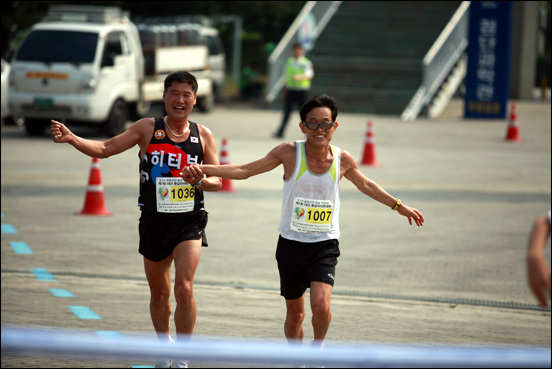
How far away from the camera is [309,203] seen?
530cm

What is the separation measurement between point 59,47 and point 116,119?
193 centimetres

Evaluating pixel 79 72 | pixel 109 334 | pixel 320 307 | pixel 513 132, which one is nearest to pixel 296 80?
pixel 79 72

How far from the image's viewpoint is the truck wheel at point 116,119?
19.7 meters

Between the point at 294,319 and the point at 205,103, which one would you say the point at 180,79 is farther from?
the point at 205,103

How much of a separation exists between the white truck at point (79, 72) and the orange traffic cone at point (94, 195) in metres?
8.09

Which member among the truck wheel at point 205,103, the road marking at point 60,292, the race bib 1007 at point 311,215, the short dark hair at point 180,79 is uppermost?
the truck wheel at point 205,103

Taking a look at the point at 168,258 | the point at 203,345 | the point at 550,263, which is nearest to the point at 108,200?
the point at 550,263

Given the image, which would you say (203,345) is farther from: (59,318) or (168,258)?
(59,318)

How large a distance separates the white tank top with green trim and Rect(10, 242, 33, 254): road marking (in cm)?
472

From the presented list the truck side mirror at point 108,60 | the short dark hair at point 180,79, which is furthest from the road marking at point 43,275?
the truck side mirror at point 108,60

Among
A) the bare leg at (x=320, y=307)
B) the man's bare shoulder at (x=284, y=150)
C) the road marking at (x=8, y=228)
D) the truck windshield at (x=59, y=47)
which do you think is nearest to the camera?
the bare leg at (x=320, y=307)

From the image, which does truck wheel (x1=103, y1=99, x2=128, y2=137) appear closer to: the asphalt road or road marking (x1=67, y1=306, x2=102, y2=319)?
the asphalt road

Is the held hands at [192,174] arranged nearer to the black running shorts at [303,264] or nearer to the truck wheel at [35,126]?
the black running shorts at [303,264]

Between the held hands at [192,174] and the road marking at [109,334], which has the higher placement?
the held hands at [192,174]
